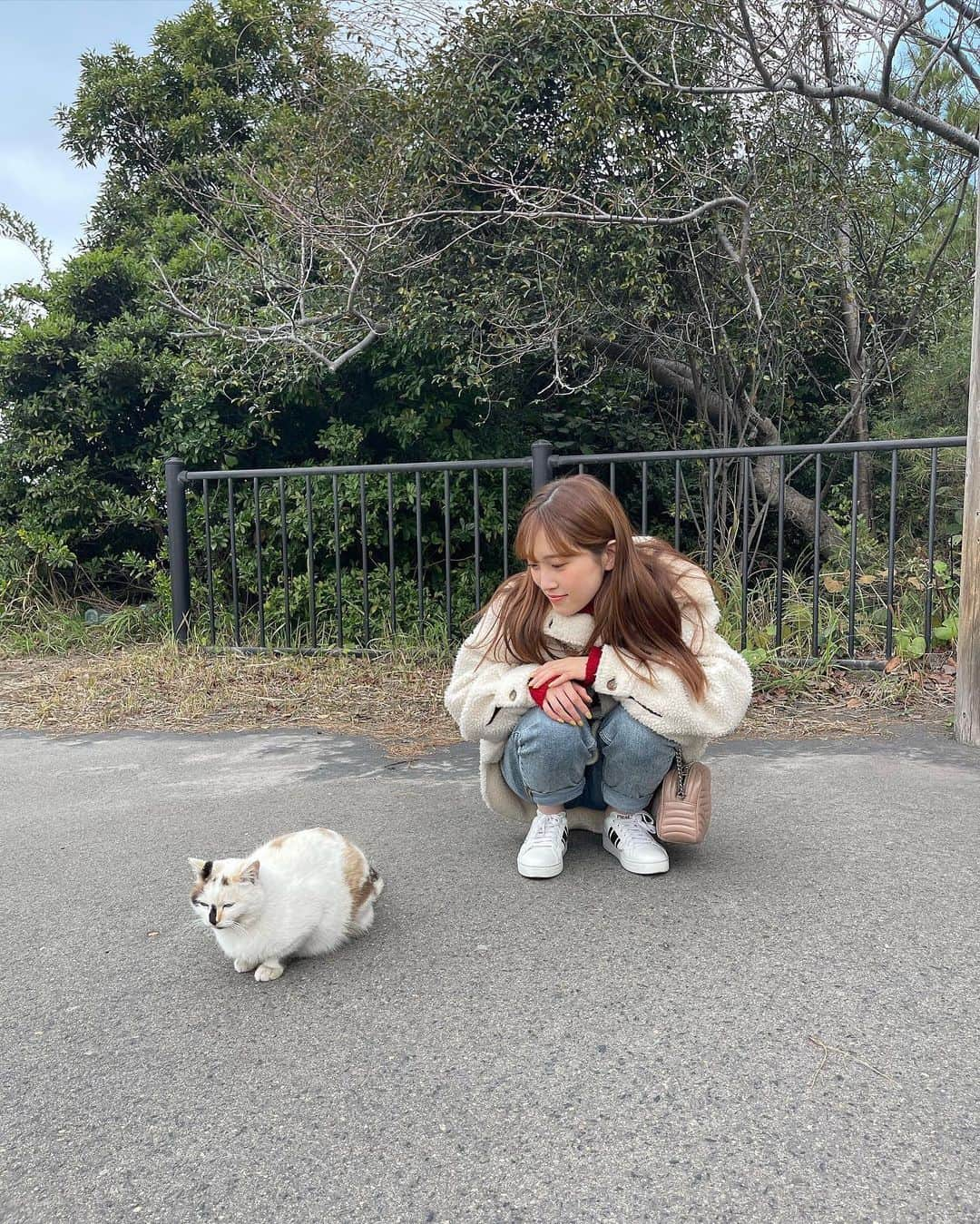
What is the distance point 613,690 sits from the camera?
2047 mm

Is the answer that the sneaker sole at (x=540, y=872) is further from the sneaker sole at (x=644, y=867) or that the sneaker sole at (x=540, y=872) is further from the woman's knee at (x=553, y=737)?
Answer: the woman's knee at (x=553, y=737)

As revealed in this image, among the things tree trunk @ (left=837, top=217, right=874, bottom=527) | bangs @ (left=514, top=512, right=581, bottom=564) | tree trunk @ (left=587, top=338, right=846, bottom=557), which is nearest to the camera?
bangs @ (left=514, top=512, right=581, bottom=564)

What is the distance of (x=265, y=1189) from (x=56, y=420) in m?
6.57

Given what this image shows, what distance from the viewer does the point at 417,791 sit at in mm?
2912

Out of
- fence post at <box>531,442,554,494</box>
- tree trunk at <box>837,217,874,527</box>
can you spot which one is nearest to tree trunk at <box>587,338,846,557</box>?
tree trunk at <box>837,217,874,527</box>

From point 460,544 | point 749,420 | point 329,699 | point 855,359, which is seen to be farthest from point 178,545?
point 855,359

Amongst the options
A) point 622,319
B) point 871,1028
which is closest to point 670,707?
point 871,1028

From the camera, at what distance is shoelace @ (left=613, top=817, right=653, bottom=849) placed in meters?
2.15

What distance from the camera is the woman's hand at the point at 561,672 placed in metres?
2.06

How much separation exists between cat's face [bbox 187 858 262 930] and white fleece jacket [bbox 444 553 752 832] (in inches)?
27.4

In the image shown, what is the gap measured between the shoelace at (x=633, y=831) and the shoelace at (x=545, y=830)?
14 cm

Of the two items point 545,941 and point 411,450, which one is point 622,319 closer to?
point 411,450

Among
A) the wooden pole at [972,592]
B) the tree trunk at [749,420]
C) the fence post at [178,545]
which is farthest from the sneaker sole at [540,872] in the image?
the tree trunk at [749,420]

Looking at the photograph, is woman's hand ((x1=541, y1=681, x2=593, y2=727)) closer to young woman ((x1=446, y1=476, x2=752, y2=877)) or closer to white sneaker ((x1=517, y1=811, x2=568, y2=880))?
young woman ((x1=446, y1=476, x2=752, y2=877))
